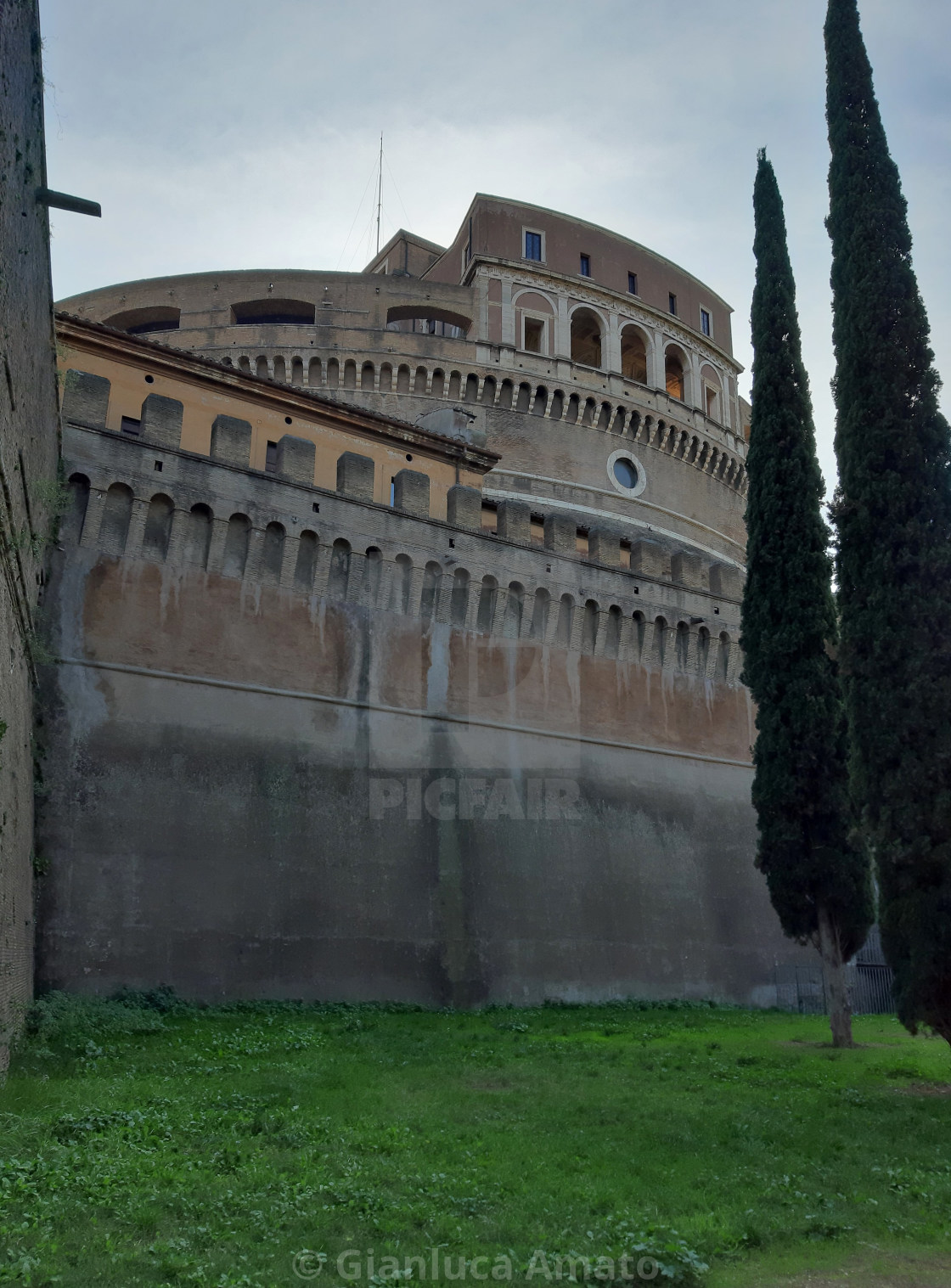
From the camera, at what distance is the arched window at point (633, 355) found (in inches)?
1239

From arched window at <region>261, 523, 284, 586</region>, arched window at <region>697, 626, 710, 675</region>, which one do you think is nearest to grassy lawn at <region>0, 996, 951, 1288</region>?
arched window at <region>261, 523, 284, 586</region>

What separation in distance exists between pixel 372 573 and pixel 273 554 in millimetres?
1670

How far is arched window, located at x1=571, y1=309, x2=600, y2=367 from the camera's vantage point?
3092 cm

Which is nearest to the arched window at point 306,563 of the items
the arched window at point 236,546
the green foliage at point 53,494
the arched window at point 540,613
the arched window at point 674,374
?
the arched window at point 236,546

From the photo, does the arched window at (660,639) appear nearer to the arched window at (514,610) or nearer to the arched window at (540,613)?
the arched window at (540,613)

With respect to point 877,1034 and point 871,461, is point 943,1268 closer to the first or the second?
point 871,461

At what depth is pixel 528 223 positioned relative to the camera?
99.8 feet

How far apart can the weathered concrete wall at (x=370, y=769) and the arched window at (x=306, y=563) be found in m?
0.07

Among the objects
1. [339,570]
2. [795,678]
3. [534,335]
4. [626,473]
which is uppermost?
[534,335]

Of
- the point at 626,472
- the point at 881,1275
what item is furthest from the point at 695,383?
the point at 881,1275

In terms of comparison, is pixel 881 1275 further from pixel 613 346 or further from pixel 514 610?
pixel 613 346

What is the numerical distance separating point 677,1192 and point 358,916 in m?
8.48

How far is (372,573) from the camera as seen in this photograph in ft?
52.9

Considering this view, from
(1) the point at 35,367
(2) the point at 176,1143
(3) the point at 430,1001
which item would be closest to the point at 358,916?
(3) the point at 430,1001
